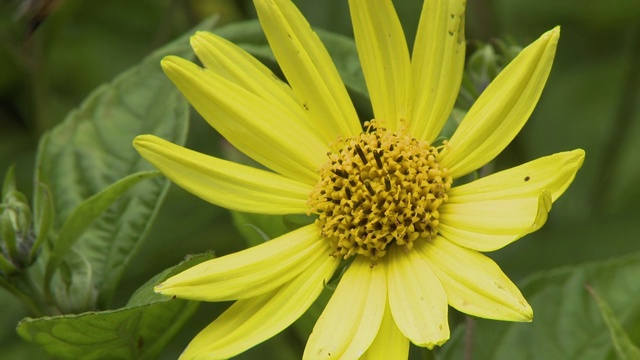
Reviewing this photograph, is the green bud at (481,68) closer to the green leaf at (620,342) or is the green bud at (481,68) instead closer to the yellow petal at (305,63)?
the yellow petal at (305,63)

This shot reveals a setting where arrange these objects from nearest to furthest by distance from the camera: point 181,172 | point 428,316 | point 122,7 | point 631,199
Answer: point 428,316 < point 181,172 < point 631,199 < point 122,7

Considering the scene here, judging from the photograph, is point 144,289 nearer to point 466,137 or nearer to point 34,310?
point 34,310

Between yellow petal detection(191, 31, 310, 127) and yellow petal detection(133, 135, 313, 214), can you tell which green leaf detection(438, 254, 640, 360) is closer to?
yellow petal detection(133, 135, 313, 214)

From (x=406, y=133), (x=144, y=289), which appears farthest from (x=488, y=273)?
(x=144, y=289)

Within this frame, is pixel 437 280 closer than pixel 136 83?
Yes

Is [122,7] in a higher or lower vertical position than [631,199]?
higher

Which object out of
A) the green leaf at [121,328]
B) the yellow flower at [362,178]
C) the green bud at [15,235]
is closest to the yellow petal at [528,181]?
the yellow flower at [362,178]

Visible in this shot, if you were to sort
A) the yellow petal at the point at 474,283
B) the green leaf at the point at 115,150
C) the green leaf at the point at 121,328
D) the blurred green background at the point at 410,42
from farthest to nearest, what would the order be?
the blurred green background at the point at 410,42 < the green leaf at the point at 115,150 < the green leaf at the point at 121,328 < the yellow petal at the point at 474,283

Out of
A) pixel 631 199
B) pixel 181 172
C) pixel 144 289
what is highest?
pixel 181 172
